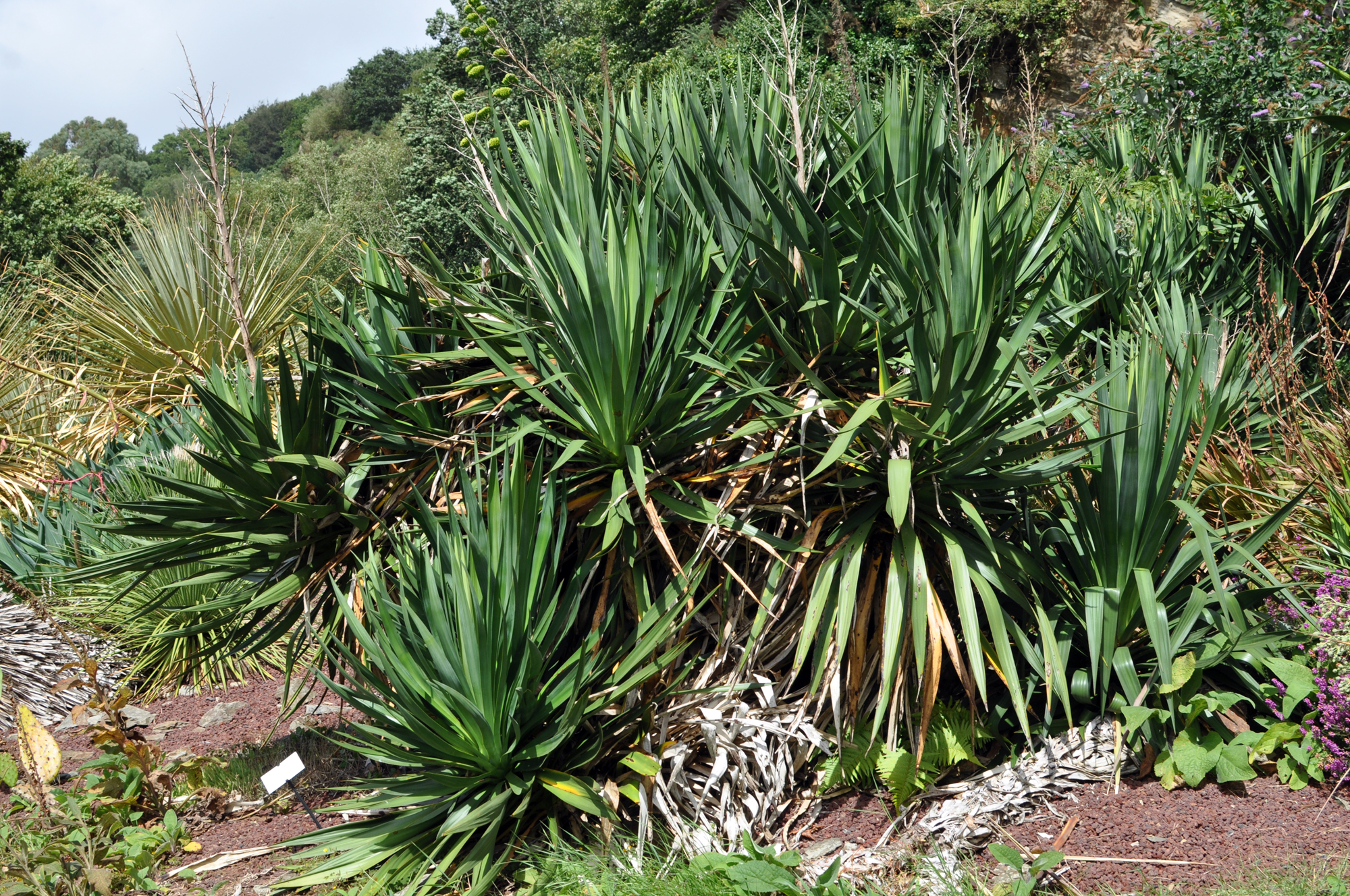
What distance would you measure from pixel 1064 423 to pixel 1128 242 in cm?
233

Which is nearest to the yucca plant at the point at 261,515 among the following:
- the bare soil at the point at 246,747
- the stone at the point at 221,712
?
the bare soil at the point at 246,747

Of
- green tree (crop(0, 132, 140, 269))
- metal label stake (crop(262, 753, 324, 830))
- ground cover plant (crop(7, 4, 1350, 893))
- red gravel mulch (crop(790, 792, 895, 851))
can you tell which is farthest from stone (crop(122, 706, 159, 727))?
green tree (crop(0, 132, 140, 269))

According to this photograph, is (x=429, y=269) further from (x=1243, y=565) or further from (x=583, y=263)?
(x=1243, y=565)

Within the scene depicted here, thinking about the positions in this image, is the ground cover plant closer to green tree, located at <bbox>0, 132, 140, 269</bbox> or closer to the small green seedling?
the small green seedling

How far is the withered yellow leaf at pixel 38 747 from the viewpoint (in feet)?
11.0

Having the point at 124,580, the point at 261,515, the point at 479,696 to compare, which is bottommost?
the point at 124,580

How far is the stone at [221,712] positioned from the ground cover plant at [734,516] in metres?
1.85

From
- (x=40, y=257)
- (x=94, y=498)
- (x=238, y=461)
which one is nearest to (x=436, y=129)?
(x=40, y=257)

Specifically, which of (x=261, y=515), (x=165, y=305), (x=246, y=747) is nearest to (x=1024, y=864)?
(x=261, y=515)

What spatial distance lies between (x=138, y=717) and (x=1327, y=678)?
18.4 ft

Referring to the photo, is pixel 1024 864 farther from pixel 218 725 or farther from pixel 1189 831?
pixel 218 725

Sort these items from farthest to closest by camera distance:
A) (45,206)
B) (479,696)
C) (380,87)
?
(380,87) → (45,206) → (479,696)

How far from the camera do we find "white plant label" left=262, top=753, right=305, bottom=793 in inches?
120

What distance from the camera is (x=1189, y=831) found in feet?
9.06
